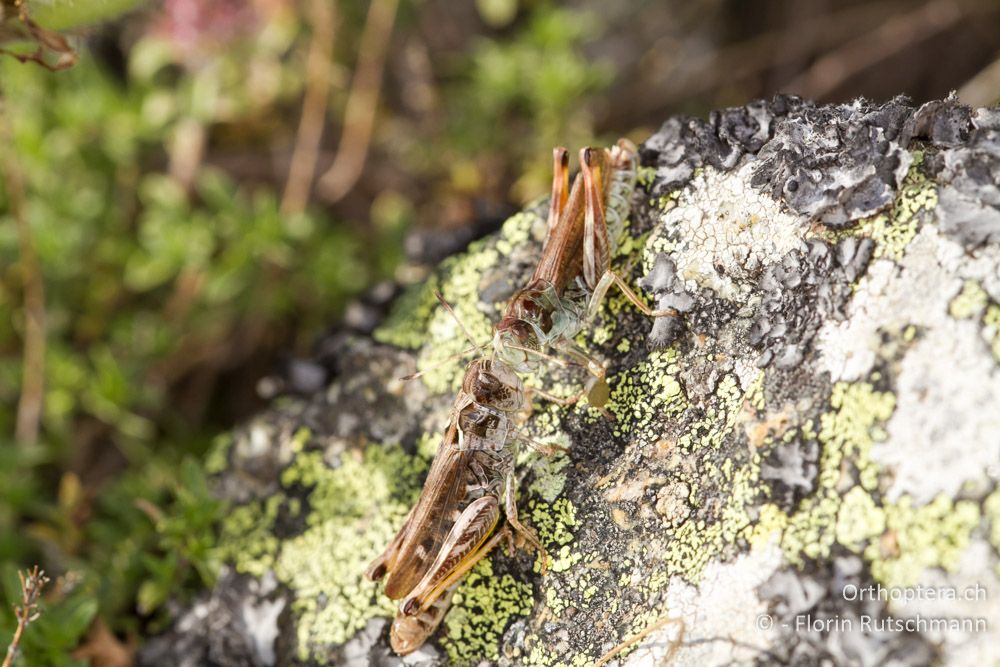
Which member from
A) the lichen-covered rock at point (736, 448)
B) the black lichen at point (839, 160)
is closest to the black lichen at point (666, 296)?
the lichen-covered rock at point (736, 448)

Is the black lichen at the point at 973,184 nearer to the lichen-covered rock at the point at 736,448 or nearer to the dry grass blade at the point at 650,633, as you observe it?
the lichen-covered rock at the point at 736,448

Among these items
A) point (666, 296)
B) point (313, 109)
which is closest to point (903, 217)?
point (666, 296)

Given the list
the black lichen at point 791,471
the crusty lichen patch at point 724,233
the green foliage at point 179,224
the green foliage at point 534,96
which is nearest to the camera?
the black lichen at point 791,471

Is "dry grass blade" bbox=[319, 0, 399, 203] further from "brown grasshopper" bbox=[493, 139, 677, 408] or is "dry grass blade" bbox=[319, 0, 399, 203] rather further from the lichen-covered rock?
"brown grasshopper" bbox=[493, 139, 677, 408]

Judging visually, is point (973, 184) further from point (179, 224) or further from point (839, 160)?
point (179, 224)

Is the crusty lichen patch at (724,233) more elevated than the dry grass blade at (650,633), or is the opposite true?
the crusty lichen patch at (724,233)

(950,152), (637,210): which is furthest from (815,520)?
(637,210)

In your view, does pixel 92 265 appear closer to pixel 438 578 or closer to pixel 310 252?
pixel 310 252
